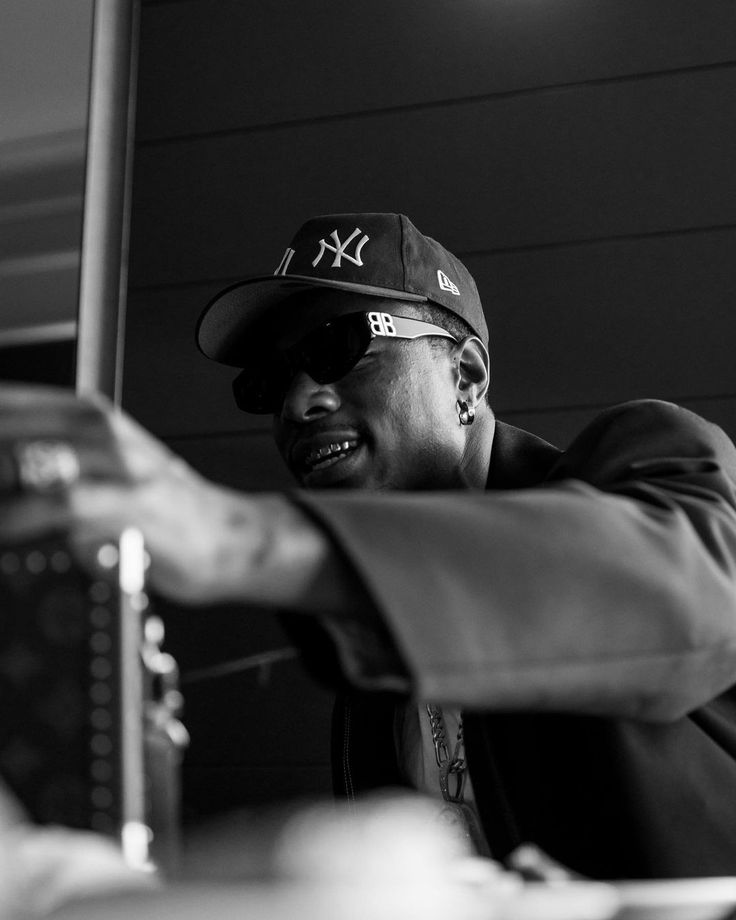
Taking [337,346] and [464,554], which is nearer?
[464,554]

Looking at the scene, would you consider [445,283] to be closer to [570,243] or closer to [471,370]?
[471,370]

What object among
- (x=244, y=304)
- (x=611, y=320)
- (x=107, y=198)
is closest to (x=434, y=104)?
(x=611, y=320)

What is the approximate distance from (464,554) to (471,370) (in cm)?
96

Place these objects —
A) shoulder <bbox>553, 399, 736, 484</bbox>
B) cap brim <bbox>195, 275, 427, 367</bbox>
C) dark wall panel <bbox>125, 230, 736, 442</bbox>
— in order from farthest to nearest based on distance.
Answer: dark wall panel <bbox>125, 230, 736, 442</bbox>, cap brim <bbox>195, 275, 427, 367</bbox>, shoulder <bbox>553, 399, 736, 484</bbox>

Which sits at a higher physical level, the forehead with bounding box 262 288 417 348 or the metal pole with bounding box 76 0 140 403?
the metal pole with bounding box 76 0 140 403

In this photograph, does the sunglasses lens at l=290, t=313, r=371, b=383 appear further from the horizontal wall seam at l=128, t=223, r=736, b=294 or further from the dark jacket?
the horizontal wall seam at l=128, t=223, r=736, b=294

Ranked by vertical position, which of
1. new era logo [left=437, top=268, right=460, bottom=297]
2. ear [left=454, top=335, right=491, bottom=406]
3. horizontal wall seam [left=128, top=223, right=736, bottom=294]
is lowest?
ear [left=454, top=335, right=491, bottom=406]

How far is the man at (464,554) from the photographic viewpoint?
0.54m

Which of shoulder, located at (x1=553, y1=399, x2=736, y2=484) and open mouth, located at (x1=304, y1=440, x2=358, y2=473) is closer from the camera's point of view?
shoulder, located at (x1=553, y1=399, x2=736, y2=484)

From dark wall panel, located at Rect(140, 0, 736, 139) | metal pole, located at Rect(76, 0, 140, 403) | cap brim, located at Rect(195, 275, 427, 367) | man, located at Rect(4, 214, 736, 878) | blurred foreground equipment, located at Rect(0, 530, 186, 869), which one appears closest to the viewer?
blurred foreground equipment, located at Rect(0, 530, 186, 869)

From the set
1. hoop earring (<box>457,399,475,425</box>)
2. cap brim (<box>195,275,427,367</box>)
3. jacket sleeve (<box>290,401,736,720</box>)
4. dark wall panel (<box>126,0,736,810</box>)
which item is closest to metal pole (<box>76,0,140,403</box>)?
dark wall panel (<box>126,0,736,810</box>)

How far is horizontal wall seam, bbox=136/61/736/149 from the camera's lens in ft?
6.53

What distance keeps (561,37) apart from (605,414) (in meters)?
Result: 1.19

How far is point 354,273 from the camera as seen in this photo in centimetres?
145
